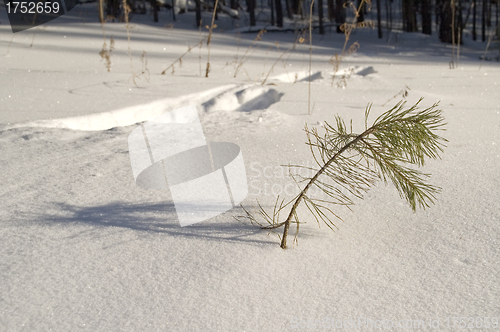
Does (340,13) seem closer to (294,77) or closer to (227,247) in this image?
(294,77)

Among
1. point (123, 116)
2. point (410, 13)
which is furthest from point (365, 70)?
point (410, 13)

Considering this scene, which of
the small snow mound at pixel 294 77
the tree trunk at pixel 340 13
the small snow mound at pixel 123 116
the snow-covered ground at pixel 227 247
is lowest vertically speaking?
the snow-covered ground at pixel 227 247

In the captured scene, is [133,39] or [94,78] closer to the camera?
[94,78]

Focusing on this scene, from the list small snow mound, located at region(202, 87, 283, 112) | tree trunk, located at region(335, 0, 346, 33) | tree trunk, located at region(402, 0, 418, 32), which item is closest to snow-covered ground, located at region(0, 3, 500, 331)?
small snow mound, located at region(202, 87, 283, 112)

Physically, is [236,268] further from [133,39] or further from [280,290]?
[133,39]

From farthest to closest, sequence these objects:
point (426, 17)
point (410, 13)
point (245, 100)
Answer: point (410, 13), point (426, 17), point (245, 100)

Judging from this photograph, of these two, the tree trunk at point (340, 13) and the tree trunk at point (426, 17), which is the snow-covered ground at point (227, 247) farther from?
the tree trunk at point (340, 13)

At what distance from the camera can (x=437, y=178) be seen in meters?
1.66

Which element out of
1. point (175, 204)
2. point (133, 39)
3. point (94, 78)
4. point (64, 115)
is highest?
point (133, 39)

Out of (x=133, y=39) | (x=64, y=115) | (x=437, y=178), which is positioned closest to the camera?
(x=437, y=178)

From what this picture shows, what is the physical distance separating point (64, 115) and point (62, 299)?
169cm

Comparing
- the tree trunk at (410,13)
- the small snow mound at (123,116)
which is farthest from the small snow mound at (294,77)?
the tree trunk at (410,13)

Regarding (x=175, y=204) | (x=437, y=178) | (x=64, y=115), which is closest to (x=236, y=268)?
(x=175, y=204)

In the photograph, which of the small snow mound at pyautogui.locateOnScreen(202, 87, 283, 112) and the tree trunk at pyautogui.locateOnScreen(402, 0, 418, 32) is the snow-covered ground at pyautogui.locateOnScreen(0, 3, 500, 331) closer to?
the small snow mound at pyautogui.locateOnScreen(202, 87, 283, 112)
